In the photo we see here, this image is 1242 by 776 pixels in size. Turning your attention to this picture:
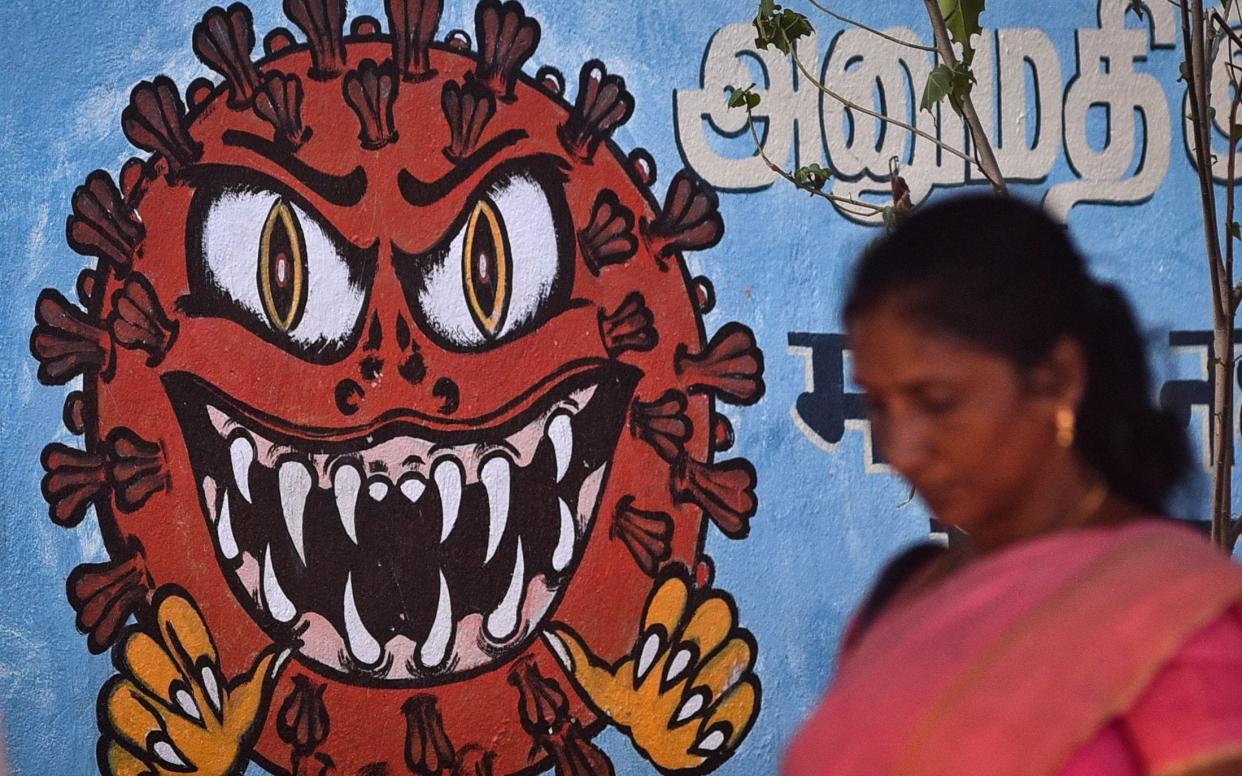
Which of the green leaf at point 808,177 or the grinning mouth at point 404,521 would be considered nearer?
the green leaf at point 808,177

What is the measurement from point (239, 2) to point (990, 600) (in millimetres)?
2716

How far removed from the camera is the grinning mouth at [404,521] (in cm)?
335

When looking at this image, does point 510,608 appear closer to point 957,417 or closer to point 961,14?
point 961,14

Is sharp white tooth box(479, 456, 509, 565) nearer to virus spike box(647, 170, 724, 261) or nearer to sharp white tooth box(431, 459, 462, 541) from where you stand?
sharp white tooth box(431, 459, 462, 541)

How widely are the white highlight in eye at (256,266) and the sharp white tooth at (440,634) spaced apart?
65cm

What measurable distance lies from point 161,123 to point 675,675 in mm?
1761

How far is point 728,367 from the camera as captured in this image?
11.2 ft

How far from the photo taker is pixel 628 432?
3410 mm

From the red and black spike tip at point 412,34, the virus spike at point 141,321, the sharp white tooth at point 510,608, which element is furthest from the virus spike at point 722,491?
the virus spike at point 141,321

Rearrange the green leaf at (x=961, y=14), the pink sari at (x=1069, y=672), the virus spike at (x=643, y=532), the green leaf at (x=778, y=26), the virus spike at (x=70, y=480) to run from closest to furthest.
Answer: the pink sari at (x=1069, y=672)
the green leaf at (x=961, y=14)
the green leaf at (x=778, y=26)
the virus spike at (x=70, y=480)
the virus spike at (x=643, y=532)

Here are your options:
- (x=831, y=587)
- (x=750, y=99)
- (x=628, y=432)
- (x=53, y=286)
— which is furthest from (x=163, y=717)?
(x=750, y=99)

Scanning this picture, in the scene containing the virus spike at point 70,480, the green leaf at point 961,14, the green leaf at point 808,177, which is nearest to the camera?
the green leaf at point 961,14

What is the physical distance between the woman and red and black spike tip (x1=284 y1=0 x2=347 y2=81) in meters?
2.34

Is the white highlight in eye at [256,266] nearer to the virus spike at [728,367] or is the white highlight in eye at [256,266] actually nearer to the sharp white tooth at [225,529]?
the sharp white tooth at [225,529]
